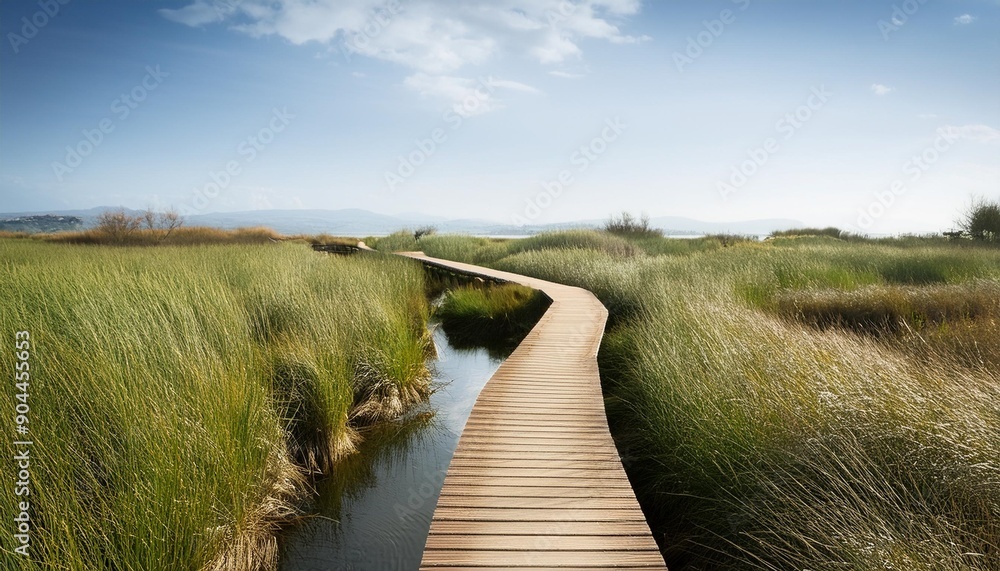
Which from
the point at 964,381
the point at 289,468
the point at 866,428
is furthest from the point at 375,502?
the point at 964,381

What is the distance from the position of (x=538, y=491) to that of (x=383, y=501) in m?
1.78

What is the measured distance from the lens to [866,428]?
8.91ft

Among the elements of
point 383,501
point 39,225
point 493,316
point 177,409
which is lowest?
point 383,501

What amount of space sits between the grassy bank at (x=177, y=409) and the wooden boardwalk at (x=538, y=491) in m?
1.27

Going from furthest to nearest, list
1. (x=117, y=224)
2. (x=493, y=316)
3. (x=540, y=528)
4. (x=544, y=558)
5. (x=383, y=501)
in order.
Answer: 1. (x=117, y=224)
2. (x=493, y=316)
3. (x=383, y=501)
4. (x=540, y=528)
5. (x=544, y=558)

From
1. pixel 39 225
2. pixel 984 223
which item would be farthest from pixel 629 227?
pixel 39 225

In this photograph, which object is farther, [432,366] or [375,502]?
[432,366]

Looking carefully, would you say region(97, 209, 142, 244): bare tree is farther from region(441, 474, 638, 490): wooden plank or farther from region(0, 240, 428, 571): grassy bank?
region(441, 474, 638, 490): wooden plank

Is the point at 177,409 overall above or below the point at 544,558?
above

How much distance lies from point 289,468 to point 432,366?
4.03 meters

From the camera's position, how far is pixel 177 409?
9.87ft

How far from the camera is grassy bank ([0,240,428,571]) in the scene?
2373 mm

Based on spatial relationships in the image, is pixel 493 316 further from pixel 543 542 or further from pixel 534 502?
pixel 543 542

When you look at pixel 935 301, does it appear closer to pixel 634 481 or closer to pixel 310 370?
pixel 634 481
